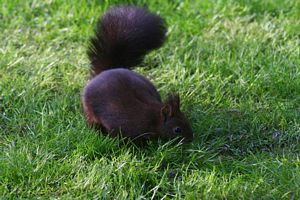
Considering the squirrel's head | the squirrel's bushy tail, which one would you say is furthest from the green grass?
the squirrel's bushy tail

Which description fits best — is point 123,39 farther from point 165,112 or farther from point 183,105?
point 165,112

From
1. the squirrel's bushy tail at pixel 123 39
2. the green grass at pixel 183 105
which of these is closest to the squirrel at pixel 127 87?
the squirrel's bushy tail at pixel 123 39

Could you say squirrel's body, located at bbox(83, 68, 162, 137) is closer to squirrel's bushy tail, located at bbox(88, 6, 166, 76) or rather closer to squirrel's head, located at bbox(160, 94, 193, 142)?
squirrel's head, located at bbox(160, 94, 193, 142)

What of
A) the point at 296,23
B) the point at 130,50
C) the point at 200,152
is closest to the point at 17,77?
the point at 130,50

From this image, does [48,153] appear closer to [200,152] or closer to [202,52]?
[200,152]

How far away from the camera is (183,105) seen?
15.7ft

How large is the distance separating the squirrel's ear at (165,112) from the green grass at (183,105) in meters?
0.15

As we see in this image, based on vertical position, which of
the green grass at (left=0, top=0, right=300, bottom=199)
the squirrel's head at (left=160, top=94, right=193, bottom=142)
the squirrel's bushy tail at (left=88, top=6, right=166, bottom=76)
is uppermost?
the squirrel's bushy tail at (left=88, top=6, right=166, bottom=76)

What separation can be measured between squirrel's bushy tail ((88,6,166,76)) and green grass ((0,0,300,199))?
337 millimetres

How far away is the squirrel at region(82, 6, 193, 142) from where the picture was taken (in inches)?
164

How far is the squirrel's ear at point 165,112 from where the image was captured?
4.10 metres

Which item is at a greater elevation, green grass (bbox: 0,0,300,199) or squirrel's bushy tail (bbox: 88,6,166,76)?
squirrel's bushy tail (bbox: 88,6,166,76)

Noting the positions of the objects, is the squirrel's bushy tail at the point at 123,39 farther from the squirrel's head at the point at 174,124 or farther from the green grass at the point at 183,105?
the squirrel's head at the point at 174,124

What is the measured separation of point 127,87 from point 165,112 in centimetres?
34
